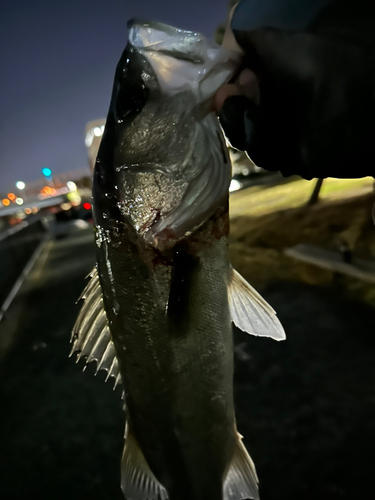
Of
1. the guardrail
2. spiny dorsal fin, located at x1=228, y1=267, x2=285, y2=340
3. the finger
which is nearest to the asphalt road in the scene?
spiny dorsal fin, located at x1=228, y1=267, x2=285, y2=340

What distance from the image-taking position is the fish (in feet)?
4.33

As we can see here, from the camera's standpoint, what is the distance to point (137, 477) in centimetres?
174

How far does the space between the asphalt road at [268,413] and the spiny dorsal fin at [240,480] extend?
145cm

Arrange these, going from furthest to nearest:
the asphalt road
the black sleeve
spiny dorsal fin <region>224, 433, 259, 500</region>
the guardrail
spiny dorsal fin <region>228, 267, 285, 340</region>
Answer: the guardrail < the asphalt road < spiny dorsal fin <region>224, 433, 259, 500</region> < spiny dorsal fin <region>228, 267, 285, 340</region> < the black sleeve

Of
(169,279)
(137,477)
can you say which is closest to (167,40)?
(169,279)

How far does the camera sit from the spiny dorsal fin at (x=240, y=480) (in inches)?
70.9

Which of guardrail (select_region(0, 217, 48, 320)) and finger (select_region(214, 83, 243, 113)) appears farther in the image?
guardrail (select_region(0, 217, 48, 320))

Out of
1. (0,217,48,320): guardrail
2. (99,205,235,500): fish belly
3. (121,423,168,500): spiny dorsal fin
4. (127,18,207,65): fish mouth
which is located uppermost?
(127,18,207,65): fish mouth

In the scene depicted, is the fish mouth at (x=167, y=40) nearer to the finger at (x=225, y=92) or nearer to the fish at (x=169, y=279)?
the fish at (x=169, y=279)

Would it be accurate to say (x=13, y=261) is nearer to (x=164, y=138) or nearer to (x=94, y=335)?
(x=94, y=335)

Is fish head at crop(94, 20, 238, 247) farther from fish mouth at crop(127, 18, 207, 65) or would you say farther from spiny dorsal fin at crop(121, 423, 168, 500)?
spiny dorsal fin at crop(121, 423, 168, 500)

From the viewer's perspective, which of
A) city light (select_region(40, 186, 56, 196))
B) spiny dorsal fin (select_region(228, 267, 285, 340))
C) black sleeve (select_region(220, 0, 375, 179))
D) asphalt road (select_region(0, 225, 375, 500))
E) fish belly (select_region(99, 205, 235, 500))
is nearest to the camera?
black sleeve (select_region(220, 0, 375, 179))

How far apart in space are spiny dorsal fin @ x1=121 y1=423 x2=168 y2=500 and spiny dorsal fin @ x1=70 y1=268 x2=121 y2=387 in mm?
345

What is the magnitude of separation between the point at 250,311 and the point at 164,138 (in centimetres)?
90
